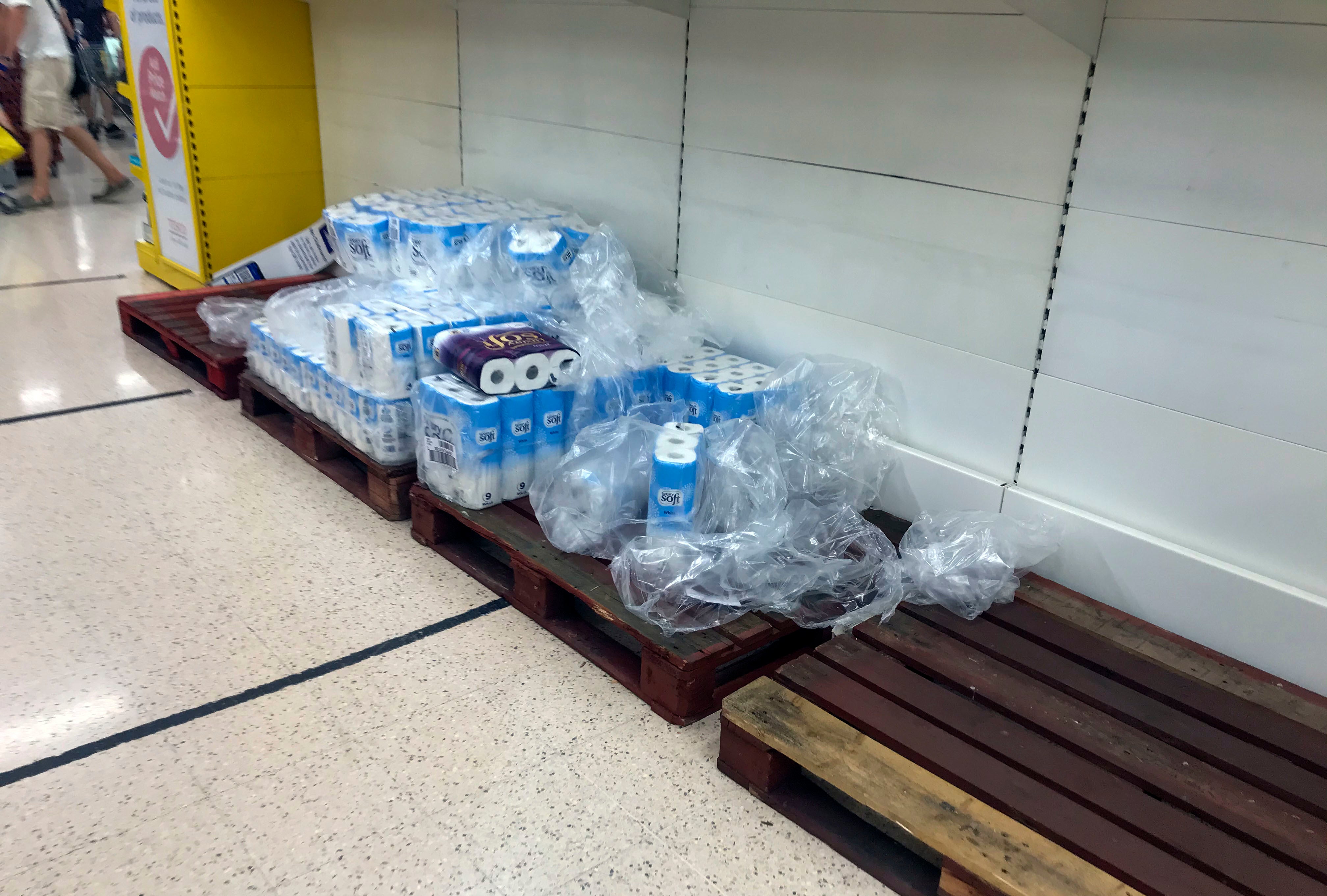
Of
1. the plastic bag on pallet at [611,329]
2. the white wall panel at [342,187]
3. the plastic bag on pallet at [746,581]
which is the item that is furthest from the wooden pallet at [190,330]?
the plastic bag on pallet at [746,581]

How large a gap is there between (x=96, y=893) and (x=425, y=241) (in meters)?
2.01

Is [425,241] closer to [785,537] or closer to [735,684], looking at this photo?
[785,537]

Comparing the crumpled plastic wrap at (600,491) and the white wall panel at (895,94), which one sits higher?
the white wall panel at (895,94)

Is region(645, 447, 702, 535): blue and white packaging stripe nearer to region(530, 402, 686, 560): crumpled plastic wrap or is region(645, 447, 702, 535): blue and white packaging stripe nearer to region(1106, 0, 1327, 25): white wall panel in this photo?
region(530, 402, 686, 560): crumpled plastic wrap

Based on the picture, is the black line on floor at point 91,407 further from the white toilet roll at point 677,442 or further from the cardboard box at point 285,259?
the white toilet roll at point 677,442

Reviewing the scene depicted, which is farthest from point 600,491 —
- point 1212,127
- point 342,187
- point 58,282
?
Result: point 58,282

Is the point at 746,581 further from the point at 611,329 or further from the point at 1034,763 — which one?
the point at 611,329

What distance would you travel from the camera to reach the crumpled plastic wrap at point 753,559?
2.08 m

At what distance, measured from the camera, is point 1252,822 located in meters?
1.55

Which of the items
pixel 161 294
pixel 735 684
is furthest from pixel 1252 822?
pixel 161 294

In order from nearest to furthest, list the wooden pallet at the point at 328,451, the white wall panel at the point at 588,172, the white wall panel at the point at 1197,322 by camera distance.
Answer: the white wall panel at the point at 1197,322
the wooden pallet at the point at 328,451
the white wall panel at the point at 588,172

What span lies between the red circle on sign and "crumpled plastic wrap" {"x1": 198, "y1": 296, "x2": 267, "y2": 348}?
1240 mm

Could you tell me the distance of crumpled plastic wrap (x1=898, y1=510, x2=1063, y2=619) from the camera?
2119mm

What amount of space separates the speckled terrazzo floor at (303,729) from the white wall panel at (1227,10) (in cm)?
173
